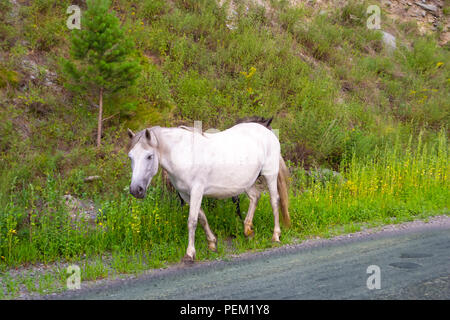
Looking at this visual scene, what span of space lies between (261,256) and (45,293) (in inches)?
102

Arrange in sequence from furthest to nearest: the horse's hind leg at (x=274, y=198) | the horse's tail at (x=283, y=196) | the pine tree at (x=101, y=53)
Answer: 1. the pine tree at (x=101, y=53)
2. the horse's tail at (x=283, y=196)
3. the horse's hind leg at (x=274, y=198)

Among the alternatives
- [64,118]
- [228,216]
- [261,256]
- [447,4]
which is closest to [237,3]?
[64,118]

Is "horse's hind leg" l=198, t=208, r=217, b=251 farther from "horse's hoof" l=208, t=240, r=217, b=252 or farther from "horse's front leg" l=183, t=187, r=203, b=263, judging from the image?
"horse's front leg" l=183, t=187, r=203, b=263

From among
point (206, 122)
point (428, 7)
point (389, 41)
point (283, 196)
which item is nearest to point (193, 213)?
point (283, 196)

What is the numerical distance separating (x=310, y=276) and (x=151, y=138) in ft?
7.69

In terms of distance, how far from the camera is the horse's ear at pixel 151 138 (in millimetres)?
4836

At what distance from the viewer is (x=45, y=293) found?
4.26 meters

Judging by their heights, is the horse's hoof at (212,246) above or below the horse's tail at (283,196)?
below

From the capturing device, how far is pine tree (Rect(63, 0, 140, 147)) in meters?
7.36

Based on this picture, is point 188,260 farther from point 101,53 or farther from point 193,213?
point 101,53

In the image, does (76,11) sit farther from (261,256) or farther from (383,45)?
(383,45)

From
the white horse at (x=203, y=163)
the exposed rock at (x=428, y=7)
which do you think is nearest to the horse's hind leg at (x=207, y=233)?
the white horse at (x=203, y=163)

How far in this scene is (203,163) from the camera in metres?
5.27

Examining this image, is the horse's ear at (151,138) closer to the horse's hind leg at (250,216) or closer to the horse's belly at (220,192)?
the horse's belly at (220,192)
